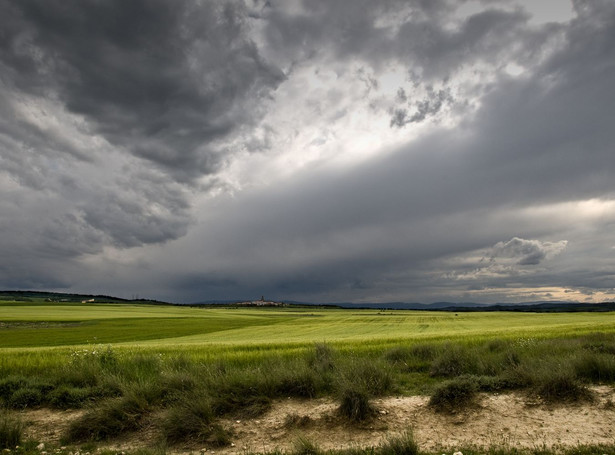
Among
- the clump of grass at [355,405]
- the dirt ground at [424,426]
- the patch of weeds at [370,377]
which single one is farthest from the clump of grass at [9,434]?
the patch of weeds at [370,377]

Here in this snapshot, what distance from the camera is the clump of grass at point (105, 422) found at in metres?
9.38

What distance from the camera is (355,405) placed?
9.47m

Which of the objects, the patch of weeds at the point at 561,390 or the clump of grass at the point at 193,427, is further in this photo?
the patch of weeds at the point at 561,390

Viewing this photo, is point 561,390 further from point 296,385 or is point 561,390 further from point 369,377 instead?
point 296,385

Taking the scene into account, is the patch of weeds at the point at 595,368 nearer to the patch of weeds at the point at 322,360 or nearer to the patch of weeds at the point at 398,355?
the patch of weeds at the point at 398,355

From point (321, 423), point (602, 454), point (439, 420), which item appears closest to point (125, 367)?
point (321, 423)

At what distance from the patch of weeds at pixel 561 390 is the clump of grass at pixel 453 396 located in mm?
1865

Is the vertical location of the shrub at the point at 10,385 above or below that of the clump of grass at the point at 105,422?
above

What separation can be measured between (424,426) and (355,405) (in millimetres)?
1782

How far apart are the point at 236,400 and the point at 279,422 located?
60.2 inches

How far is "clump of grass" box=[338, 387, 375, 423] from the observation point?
31.0 feet

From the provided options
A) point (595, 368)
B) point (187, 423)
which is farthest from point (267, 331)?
point (595, 368)

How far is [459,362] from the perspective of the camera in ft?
43.8

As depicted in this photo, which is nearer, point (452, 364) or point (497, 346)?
point (452, 364)
